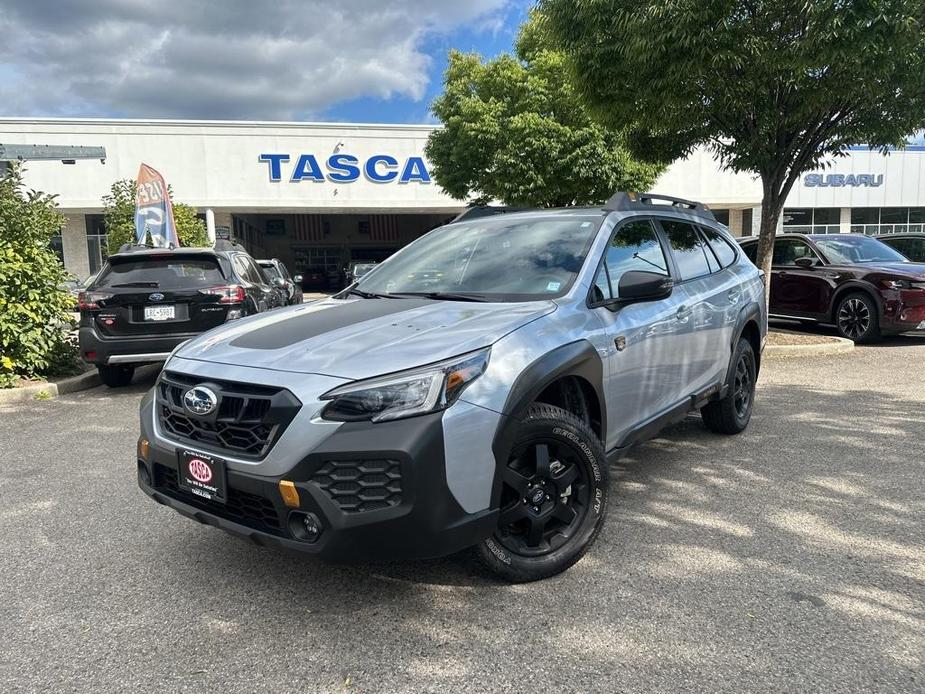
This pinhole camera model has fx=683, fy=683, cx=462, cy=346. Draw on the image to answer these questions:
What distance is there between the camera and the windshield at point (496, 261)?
3.48 metres

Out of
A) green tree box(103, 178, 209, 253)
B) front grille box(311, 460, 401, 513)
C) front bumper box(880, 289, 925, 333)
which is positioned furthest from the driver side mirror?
green tree box(103, 178, 209, 253)

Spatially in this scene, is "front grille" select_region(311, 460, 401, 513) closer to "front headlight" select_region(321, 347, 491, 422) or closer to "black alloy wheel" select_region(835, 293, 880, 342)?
"front headlight" select_region(321, 347, 491, 422)

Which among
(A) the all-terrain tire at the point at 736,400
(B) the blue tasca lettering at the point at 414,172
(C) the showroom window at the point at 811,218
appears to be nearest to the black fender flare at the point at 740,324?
(A) the all-terrain tire at the point at 736,400

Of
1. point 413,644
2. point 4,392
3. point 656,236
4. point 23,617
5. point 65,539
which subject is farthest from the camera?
point 4,392

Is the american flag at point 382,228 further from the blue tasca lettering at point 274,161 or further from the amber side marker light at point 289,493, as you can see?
the amber side marker light at point 289,493

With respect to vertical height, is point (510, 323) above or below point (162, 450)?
above

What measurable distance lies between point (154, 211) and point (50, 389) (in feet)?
24.7

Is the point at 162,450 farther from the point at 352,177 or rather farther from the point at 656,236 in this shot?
the point at 352,177

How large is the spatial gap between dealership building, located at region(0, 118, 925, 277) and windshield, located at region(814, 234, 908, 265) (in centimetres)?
2108

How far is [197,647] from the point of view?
2559 mm

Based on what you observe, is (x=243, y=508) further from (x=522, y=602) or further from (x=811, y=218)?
(x=811, y=218)

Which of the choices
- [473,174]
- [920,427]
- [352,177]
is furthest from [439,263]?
[352,177]

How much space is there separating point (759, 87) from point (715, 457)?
5.46 metres

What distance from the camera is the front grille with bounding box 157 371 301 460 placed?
2.48 meters
